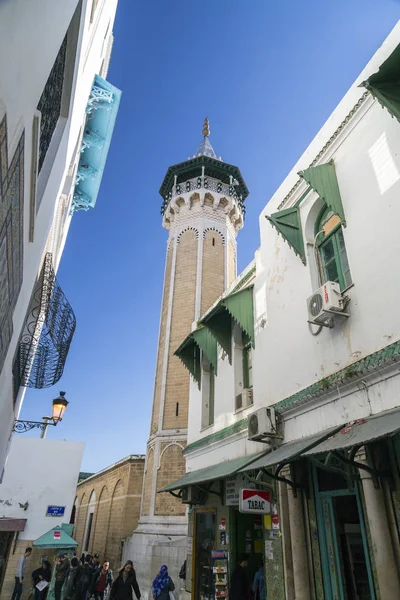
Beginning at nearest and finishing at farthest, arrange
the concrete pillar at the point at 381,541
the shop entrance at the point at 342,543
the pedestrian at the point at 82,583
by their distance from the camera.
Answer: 1. the concrete pillar at the point at 381,541
2. the shop entrance at the point at 342,543
3. the pedestrian at the point at 82,583

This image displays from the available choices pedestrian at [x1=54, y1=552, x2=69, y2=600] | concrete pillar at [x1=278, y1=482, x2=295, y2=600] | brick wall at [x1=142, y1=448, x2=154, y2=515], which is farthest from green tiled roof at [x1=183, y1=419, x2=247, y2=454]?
brick wall at [x1=142, y1=448, x2=154, y2=515]

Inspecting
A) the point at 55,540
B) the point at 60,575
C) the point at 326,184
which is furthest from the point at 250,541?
the point at 55,540

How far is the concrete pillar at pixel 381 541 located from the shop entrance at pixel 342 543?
526mm

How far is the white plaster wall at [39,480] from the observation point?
1523 centimetres

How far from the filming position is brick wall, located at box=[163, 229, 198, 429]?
1784 cm

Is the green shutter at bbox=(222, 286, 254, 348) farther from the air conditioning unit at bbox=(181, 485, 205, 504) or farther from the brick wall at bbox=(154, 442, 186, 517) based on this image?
the brick wall at bbox=(154, 442, 186, 517)

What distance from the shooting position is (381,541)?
14.6 ft

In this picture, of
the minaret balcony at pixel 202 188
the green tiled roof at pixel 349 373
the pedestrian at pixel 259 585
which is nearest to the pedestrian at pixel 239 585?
the pedestrian at pixel 259 585

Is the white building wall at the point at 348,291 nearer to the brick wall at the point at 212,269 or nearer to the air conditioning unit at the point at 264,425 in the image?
the air conditioning unit at the point at 264,425

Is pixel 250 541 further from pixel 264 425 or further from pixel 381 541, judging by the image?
pixel 381 541

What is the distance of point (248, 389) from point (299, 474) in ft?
8.71

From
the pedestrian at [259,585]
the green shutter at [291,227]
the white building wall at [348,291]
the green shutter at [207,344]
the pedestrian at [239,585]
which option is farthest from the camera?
the green shutter at [207,344]

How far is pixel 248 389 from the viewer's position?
8617 millimetres

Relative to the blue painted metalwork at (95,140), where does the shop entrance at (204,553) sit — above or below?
below
